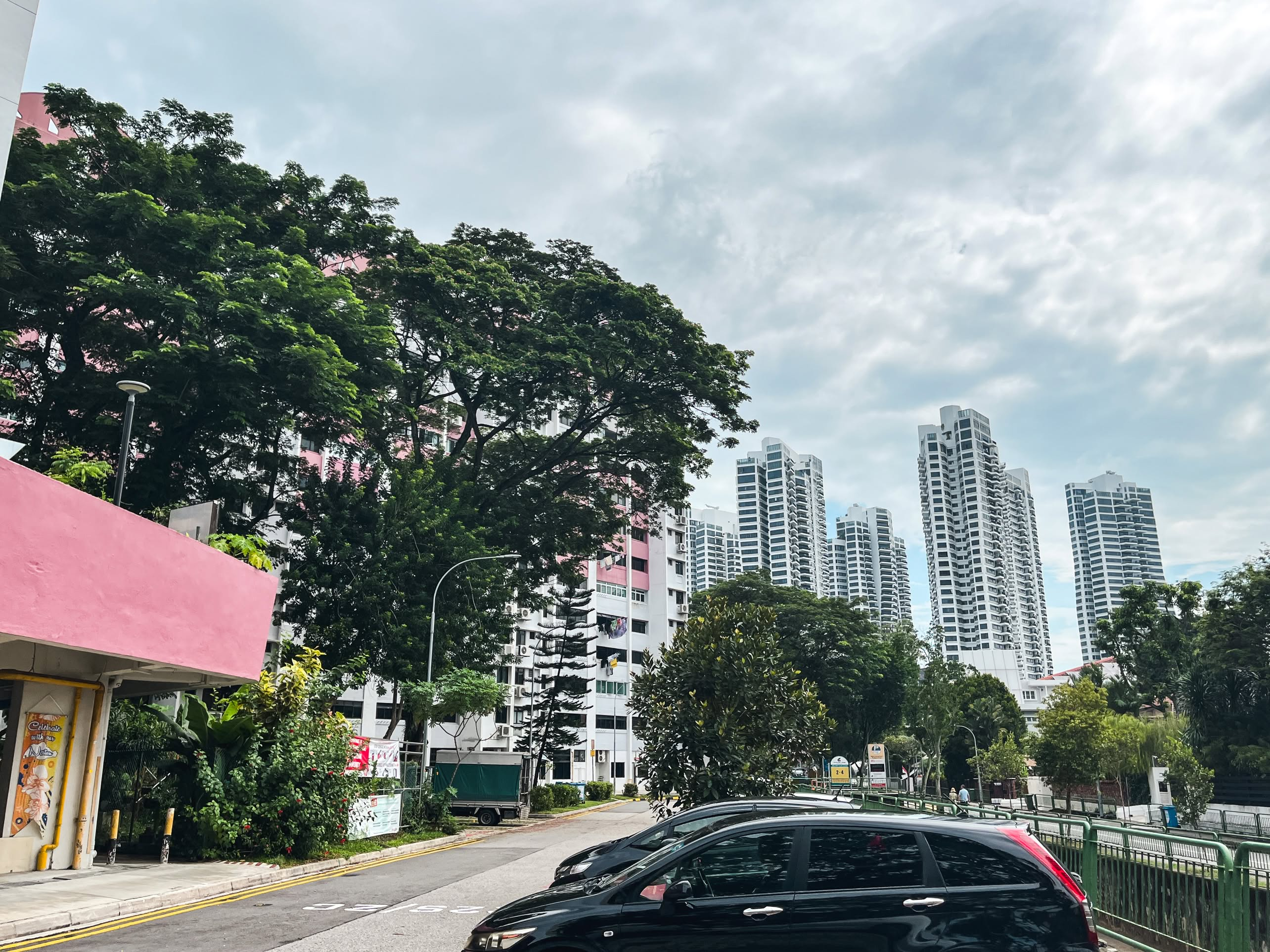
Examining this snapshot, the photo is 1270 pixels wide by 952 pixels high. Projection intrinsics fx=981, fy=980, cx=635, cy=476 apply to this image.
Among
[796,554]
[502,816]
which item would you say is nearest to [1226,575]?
[502,816]

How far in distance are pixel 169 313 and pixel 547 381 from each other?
14109mm

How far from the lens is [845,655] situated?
65562mm

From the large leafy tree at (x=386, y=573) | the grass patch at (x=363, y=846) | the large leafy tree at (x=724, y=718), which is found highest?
the large leafy tree at (x=386, y=573)

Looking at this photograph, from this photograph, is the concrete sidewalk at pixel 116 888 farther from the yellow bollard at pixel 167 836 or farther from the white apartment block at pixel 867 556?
the white apartment block at pixel 867 556

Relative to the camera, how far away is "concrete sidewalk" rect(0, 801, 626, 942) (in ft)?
38.9

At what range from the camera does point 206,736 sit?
19875 mm

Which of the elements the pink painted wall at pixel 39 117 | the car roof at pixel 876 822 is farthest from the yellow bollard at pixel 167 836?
the pink painted wall at pixel 39 117

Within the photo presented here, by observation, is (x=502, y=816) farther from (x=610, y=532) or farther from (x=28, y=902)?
(x=28, y=902)

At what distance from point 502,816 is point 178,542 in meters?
25.0

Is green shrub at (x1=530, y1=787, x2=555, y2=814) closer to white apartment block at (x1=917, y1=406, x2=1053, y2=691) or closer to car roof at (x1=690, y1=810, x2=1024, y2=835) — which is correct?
car roof at (x1=690, y1=810, x2=1024, y2=835)

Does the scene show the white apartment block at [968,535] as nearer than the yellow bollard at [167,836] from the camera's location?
No

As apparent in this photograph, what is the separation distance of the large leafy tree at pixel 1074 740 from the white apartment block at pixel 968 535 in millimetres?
101004

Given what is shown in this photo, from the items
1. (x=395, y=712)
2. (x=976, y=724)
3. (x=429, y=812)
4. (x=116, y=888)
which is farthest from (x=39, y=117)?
(x=976, y=724)

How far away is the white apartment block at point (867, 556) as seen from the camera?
18888 centimetres
